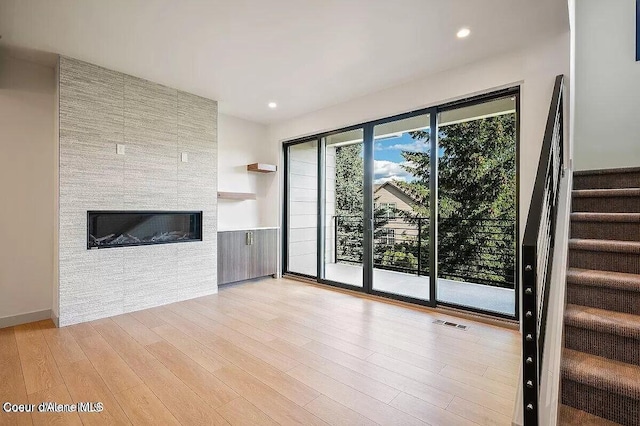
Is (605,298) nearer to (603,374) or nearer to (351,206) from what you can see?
(603,374)

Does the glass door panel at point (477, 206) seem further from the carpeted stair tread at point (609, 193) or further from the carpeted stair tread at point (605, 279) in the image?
the carpeted stair tread at point (605, 279)

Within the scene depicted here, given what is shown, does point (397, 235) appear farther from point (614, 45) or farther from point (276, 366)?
point (614, 45)

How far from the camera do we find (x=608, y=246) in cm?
193

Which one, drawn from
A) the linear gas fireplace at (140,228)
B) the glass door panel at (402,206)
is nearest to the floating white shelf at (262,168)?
the linear gas fireplace at (140,228)

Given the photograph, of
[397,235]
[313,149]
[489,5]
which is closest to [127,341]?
[397,235]

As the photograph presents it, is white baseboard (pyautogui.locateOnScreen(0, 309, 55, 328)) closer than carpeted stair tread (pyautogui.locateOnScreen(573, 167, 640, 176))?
No

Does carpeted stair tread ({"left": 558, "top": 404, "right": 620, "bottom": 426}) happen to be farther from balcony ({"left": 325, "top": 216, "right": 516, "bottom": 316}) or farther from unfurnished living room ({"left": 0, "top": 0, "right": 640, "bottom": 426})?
balcony ({"left": 325, "top": 216, "right": 516, "bottom": 316})

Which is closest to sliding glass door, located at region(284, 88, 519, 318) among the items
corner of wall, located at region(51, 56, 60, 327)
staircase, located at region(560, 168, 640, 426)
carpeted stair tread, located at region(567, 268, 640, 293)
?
staircase, located at region(560, 168, 640, 426)

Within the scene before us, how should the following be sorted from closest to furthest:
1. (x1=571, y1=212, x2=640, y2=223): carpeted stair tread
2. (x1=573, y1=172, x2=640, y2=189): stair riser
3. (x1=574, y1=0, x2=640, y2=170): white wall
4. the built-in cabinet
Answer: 1. (x1=571, y1=212, x2=640, y2=223): carpeted stair tread
2. (x1=573, y1=172, x2=640, y2=189): stair riser
3. (x1=574, y1=0, x2=640, y2=170): white wall
4. the built-in cabinet

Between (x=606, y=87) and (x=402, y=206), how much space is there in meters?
2.51

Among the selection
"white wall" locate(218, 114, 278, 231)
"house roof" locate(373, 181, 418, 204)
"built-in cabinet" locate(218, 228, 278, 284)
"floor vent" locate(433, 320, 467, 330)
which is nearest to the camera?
"floor vent" locate(433, 320, 467, 330)

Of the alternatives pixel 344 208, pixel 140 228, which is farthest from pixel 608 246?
pixel 140 228

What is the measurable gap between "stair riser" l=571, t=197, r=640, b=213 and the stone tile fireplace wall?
13.4 feet

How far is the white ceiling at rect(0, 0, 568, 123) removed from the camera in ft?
7.86
